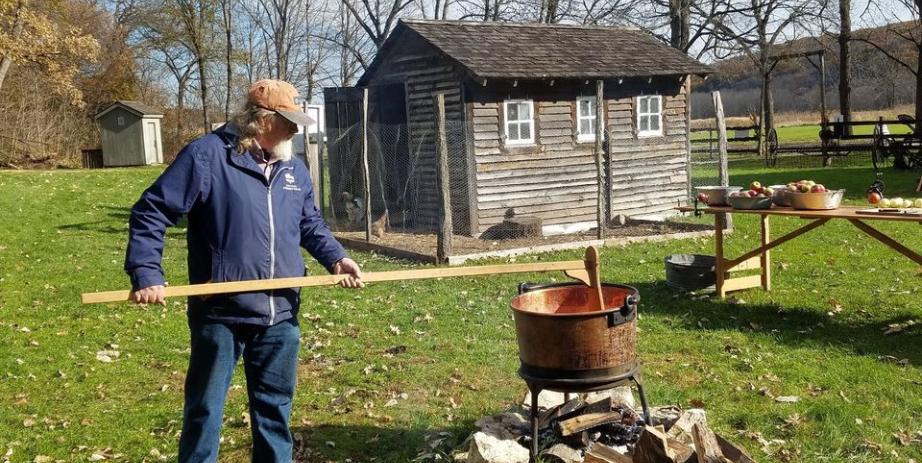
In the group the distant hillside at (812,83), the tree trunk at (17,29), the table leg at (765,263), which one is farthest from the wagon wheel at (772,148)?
the tree trunk at (17,29)

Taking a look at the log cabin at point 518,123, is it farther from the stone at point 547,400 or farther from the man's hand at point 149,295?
the man's hand at point 149,295

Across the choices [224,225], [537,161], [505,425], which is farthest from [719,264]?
[537,161]

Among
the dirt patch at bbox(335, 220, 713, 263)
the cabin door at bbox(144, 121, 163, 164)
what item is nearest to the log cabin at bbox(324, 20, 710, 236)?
the dirt patch at bbox(335, 220, 713, 263)

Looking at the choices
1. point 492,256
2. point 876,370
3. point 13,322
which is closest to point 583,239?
point 492,256

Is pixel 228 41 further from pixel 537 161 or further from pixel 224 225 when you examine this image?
pixel 224 225

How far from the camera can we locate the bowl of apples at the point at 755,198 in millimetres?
8297

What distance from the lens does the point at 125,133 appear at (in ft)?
93.6

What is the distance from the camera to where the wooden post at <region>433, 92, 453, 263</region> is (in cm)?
1217

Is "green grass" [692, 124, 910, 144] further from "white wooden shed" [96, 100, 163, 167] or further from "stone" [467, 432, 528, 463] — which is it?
"stone" [467, 432, 528, 463]

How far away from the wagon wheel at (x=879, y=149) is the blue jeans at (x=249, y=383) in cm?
2316

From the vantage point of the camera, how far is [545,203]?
15.9 m

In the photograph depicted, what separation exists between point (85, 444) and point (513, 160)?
1101cm

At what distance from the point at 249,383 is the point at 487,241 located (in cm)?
1035

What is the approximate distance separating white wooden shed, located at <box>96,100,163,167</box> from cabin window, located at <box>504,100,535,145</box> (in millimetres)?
17163
